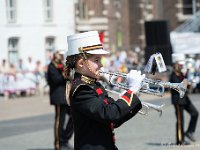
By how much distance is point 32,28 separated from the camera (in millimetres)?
40500

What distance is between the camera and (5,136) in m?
17.2

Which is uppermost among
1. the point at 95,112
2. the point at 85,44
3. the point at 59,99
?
the point at 85,44

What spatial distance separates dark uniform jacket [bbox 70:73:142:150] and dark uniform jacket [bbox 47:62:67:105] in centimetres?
752

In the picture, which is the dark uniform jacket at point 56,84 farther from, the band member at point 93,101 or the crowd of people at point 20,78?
the crowd of people at point 20,78

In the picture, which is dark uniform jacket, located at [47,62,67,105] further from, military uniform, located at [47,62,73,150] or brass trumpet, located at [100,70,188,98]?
brass trumpet, located at [100,70,188,98]

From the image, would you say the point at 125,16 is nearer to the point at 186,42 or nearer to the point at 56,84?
the point at 186,42

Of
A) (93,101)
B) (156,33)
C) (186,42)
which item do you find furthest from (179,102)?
(186,42)

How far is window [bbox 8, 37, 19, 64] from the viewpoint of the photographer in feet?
128

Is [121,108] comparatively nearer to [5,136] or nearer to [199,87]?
[5,136]

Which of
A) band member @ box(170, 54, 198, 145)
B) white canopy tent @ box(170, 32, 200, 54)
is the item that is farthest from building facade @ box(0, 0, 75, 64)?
band member @ box(170, 54, 198, 145)

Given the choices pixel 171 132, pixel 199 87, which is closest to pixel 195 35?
pixel 199 87

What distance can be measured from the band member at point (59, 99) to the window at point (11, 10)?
2551cm

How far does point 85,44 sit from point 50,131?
11669mm

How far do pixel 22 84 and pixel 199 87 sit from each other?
744 centimetres
